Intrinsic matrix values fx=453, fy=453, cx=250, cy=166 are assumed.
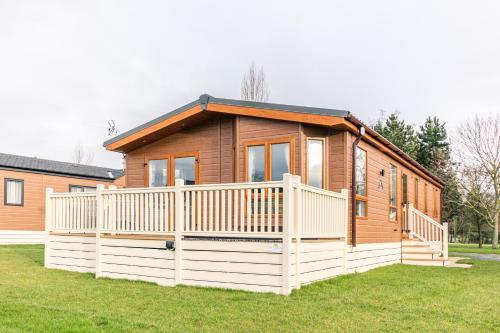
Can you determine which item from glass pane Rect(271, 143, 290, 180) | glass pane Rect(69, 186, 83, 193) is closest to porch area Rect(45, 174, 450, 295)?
glass pane Rect(271, 143, 290, 180)

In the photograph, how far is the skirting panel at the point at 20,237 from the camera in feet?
58.1

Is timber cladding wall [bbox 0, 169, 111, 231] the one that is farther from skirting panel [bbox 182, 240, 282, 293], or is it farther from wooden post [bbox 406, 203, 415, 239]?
wooden post [bbox 406, 203, 415, 239]

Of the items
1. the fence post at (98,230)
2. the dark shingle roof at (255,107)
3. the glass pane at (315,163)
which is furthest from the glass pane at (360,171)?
the fence post at (98,230)

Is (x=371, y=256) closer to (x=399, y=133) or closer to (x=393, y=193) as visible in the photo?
(x=393, y=193)

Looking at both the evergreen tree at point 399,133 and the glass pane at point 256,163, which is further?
Answer: the evergreen tree at point 399,133

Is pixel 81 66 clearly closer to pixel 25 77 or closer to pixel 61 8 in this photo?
pixel 25 77

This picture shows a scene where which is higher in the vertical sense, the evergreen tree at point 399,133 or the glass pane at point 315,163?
the evergreen tree at point 399,133

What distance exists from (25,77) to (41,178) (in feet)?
16.3

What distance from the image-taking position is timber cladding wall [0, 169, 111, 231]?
17797 millimetres

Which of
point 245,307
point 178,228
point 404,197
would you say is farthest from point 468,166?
point 245,307

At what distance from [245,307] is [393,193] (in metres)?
8.16

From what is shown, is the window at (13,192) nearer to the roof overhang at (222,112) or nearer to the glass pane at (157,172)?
the roof overhang at (222,112)

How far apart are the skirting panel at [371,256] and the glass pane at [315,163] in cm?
150

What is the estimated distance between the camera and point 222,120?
10.0 m
